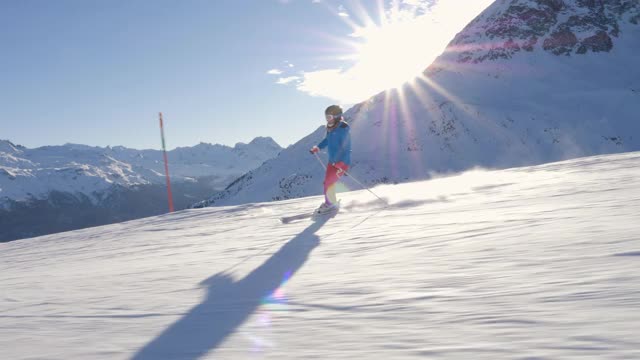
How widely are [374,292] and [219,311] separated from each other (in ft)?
3.43

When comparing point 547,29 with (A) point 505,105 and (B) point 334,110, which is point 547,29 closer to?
(A) point 505,105

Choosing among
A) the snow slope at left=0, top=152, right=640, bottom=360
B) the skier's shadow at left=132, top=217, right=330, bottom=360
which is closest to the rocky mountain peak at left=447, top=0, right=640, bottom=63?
the snow slope at left=0, top=152, right=640, bottom=360

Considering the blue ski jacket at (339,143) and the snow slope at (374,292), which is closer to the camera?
the snow slope at (374,292)

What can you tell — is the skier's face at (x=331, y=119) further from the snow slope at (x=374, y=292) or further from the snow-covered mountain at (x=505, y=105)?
the snow-covered mountain at (x=505, y=105)

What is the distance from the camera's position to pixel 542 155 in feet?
315

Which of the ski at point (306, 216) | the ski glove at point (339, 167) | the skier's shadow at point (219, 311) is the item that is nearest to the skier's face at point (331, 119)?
the ski glove at point (339, 167)

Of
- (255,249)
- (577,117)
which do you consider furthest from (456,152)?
(255,249)

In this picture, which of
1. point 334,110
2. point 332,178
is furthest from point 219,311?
point 334,110

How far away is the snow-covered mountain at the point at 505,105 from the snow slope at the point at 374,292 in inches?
3430

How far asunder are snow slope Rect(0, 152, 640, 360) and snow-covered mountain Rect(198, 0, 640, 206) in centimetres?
8711

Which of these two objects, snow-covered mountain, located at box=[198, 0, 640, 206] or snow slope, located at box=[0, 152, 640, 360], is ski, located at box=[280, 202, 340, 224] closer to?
snow slope, located at box=[0, 152, 640, 360]

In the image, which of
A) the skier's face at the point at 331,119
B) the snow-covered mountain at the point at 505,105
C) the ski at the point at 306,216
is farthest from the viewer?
the snow-covered mountain at the point at 505,105

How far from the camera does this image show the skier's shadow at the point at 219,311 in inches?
96.1

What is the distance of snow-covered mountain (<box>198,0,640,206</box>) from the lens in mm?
98625
